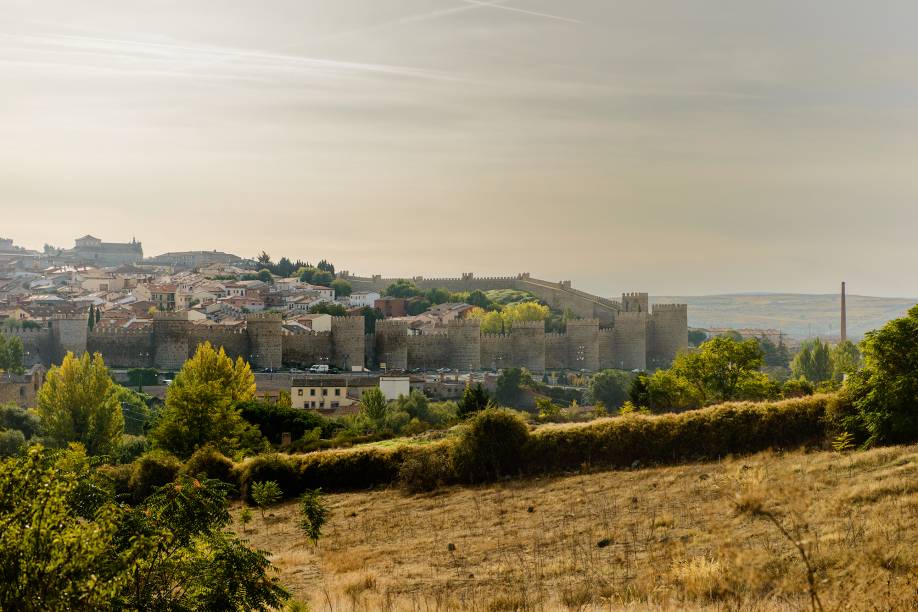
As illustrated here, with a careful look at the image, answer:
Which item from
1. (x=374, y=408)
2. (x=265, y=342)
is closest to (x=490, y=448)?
(x=374, y=408)

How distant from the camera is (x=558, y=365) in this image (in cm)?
4541

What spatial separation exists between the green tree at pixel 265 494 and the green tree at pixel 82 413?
13.9 m

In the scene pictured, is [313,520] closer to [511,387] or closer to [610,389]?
[511,387]

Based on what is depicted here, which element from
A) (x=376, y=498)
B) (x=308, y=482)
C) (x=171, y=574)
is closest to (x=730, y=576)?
(x=171, y=574)

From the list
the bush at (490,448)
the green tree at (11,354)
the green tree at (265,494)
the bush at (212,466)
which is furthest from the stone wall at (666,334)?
the bush at (490,448)

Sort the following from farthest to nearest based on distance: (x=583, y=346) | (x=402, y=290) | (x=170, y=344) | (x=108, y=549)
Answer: (x=402, y=290) < (x=583, y=346) < (x=170, y=344) < (x=108, y=549)

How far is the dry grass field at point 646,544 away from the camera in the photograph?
201 inches

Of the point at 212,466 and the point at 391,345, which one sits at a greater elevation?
the point at 391,345

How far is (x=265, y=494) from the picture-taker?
10.4 meters

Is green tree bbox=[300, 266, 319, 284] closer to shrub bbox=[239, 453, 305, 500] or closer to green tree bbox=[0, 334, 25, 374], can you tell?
green tree bbox=[0, 334, 25, 374]

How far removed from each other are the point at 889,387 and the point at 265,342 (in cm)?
3206

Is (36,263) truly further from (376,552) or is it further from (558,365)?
(376,552)

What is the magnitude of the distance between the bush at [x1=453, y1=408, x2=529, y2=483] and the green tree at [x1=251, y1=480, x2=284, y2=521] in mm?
2057

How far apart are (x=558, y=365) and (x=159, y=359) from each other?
16.7 m
